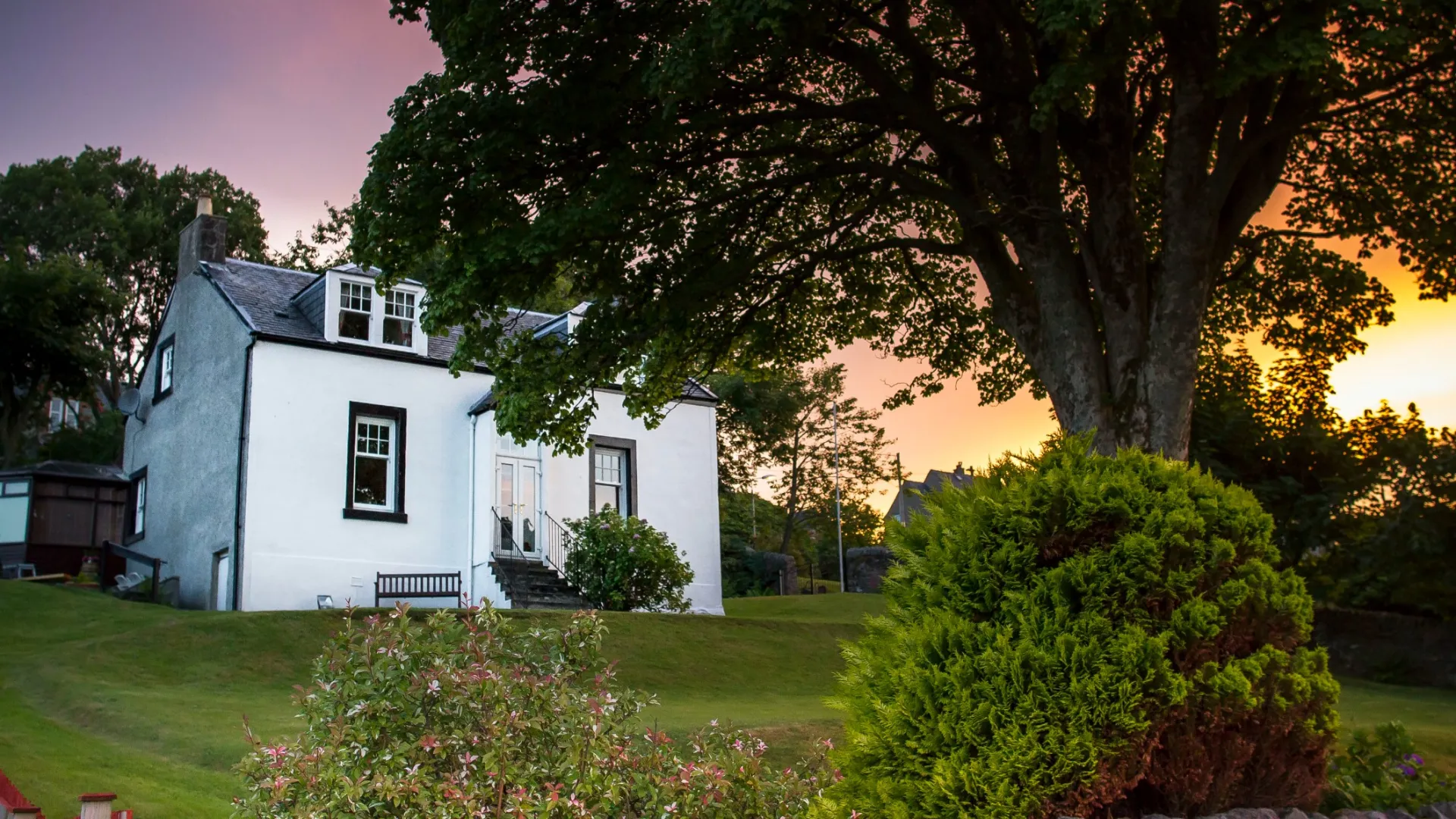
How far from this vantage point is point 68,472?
3262 cm

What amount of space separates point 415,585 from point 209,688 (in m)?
8.57

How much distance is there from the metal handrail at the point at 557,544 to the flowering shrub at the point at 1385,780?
19974mm

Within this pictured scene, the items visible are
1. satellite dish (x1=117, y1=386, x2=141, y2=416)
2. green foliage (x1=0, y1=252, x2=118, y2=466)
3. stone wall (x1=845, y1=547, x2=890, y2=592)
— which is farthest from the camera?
green foliage (x1=0, y1=252, x2=118, y2=466)

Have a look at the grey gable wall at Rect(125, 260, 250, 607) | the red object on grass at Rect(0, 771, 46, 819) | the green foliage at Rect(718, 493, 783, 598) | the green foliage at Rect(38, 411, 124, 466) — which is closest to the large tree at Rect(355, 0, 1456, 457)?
the red object on grass at Rect(0, 771, 46, 819)

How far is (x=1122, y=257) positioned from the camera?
12609mm

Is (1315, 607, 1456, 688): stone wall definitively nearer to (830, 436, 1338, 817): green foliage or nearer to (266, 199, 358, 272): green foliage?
(830, 436, 1338, 817): green foliage

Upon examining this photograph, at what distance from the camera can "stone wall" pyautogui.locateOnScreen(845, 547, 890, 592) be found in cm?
3900

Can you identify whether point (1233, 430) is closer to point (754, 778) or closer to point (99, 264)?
point (754, 778)

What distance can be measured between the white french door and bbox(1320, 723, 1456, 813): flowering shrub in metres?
20.4

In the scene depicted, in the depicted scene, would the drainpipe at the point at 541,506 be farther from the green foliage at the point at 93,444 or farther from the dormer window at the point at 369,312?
the green foliage at the point at 93,444

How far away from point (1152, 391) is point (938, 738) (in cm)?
747

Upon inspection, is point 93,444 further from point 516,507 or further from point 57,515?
point 516,507

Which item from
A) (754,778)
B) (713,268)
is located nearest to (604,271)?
(713,268)

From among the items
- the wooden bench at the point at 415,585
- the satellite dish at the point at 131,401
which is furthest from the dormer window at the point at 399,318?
the satellite dish at the point at 131,401
